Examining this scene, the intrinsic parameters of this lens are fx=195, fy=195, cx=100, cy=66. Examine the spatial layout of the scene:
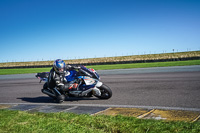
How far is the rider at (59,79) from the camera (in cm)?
716

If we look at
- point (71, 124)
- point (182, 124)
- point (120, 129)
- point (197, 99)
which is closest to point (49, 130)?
point (71, 124)

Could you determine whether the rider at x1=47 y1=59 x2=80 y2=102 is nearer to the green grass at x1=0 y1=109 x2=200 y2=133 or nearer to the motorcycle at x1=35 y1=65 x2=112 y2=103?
the motorcycle at x1=35 y1=65 x2=112 y2=103

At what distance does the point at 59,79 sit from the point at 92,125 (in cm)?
371

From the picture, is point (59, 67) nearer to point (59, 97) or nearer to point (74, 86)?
point (74, 86)

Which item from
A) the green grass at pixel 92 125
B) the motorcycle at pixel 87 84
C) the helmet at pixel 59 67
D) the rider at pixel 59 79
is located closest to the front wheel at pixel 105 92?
the motorcycle at pixel 87 84

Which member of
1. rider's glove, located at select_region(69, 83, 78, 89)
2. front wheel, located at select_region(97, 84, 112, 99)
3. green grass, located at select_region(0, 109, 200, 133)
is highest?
rider's glove, located at select_region(69, 83, 78, 89)

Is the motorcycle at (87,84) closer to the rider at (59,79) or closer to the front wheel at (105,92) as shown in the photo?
the front wheel at (105,92)

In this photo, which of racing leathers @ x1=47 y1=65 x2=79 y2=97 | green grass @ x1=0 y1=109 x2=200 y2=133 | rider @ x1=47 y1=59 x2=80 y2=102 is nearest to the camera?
green grass @ x1=0 y1=109 x2=200 y2=133

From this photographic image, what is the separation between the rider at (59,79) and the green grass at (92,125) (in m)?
2.63

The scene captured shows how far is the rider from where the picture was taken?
716 centimetres

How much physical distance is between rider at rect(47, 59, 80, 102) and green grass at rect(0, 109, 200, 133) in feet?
8.62

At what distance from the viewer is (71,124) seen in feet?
13.4

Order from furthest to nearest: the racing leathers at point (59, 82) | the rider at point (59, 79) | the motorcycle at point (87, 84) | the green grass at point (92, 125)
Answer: the racing leathers at point (59, 82), the rider at point (59, 79), the motorcycle at point (87, 84), the green grass at point (92, 125)

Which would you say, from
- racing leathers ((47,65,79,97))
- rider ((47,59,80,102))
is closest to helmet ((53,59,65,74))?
rider ((47,59,80,102))
